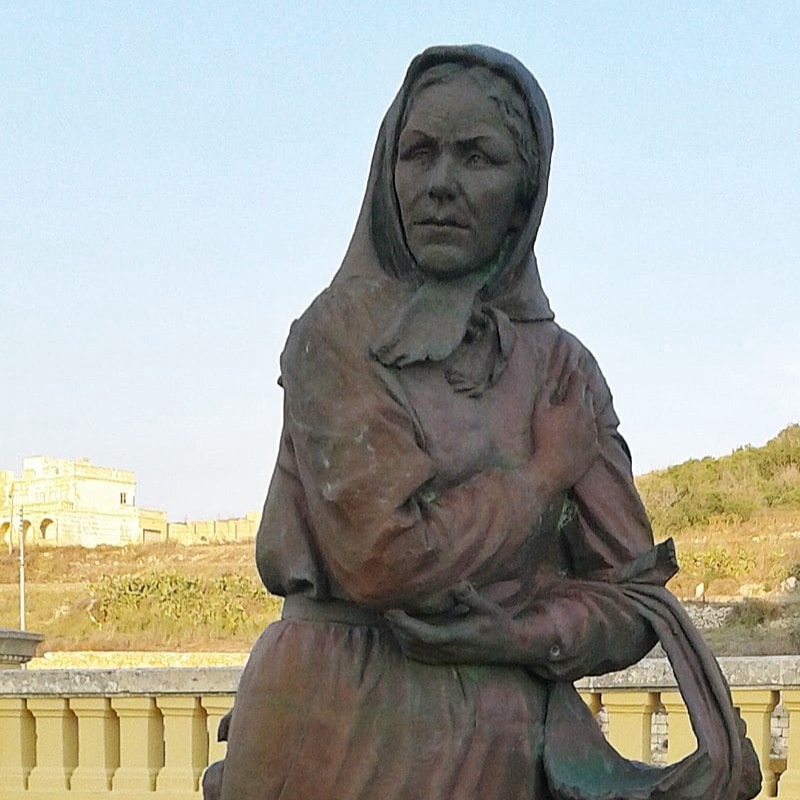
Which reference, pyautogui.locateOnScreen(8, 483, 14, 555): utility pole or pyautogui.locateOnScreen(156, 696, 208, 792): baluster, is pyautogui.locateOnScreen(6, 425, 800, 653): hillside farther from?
pyautogui.locateOnScreen(156, 696, 208, 792): baluster

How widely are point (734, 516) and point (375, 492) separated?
2946 cm

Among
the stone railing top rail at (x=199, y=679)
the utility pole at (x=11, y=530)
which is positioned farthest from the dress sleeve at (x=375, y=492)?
the utility pole at (x=11, y=530)

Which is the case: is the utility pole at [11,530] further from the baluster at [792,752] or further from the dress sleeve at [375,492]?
the dress sleeve at [375,492]

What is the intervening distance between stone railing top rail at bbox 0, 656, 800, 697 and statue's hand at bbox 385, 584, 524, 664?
2801 mm

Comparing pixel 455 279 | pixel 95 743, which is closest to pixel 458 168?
pixel 455 279

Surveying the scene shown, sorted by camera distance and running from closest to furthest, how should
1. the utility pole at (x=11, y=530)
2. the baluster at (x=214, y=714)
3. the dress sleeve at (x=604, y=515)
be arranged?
the dress sleeve at (x=604, y=515), the baluster at (x=214, y=714), the utility pole at (x=11, y=530)

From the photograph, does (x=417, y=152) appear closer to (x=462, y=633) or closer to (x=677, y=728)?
(x=462, y=633)

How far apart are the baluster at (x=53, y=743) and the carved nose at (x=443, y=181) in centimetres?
394

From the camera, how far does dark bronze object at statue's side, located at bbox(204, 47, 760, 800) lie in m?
2.64

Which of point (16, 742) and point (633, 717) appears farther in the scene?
point (16, 742)

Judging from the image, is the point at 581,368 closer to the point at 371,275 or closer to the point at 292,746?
the point at 371,275

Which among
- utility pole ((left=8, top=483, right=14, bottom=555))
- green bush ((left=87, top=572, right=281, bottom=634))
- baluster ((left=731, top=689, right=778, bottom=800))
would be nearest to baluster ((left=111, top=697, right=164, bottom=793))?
baluster ((left=731, top=689, right=778, bottom=800))

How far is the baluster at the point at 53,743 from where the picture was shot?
602 centimetres

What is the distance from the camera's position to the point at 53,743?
6105mm
